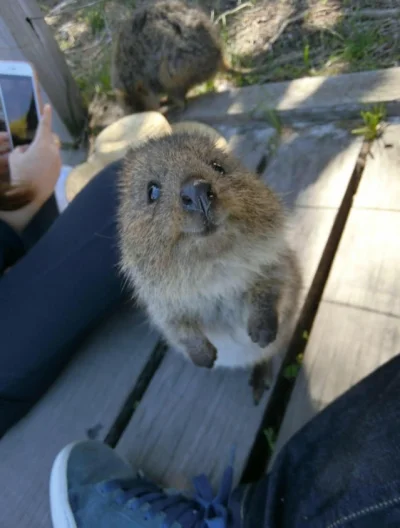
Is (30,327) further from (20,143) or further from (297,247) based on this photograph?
(297,247)

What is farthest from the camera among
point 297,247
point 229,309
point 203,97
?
point 203,97

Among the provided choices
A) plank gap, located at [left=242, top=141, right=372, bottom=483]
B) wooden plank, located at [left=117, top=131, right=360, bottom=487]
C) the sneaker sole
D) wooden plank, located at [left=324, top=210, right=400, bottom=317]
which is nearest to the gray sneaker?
the sneaker sole

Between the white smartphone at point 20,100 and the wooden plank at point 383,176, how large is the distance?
61.2 inches

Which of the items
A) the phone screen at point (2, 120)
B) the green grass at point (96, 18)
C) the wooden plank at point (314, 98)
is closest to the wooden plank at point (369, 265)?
the wooden plank at point (314, 98)

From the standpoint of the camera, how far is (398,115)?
2473 mm

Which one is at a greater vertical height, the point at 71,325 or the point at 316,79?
the point at 316,79

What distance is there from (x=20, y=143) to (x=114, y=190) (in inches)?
21.1

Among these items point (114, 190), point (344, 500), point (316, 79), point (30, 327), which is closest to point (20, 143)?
point (114, 190)

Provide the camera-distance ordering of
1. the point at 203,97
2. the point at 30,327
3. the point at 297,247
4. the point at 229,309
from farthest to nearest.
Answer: the point at 203,97
the point at 297,247
the point at 30,327
the point at 229,309

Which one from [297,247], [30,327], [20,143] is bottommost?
[297,247]

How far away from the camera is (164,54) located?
11.7 ft

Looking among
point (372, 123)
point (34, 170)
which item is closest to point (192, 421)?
point (34, 170)

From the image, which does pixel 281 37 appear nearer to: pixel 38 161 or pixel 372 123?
pixel 372 123

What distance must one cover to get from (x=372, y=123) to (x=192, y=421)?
1603mm
